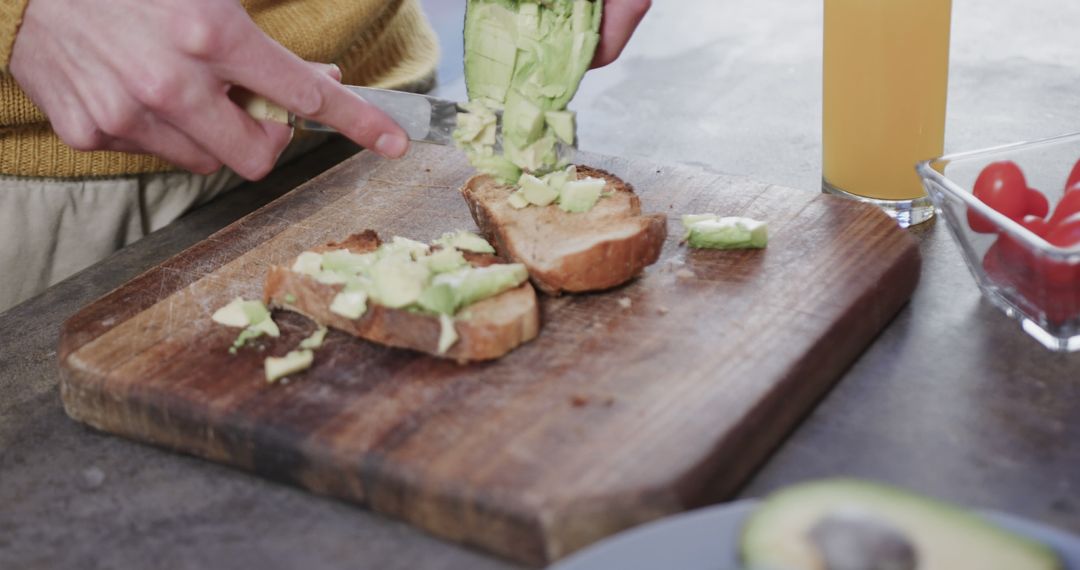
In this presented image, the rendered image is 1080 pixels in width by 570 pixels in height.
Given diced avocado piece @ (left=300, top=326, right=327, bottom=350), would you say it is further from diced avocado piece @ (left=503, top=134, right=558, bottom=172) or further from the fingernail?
diced avocado piece @ (left=503, top=134, right=558, bottom=172)

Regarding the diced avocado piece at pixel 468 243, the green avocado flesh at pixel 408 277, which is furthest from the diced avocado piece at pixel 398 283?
the diced avocado piece at pixel 468 243

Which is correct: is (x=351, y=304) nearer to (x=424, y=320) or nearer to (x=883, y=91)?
(x=424, y=320)

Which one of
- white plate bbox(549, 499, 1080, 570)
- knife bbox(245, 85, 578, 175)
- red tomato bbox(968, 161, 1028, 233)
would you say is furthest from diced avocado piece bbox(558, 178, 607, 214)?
white plate bbox(549, 499, 1080, 570)

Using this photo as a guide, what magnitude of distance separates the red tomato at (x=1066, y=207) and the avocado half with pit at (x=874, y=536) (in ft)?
2.51

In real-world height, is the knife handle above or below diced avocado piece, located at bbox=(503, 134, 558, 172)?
above

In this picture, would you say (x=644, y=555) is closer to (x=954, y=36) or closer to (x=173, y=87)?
(x=173, y=87)

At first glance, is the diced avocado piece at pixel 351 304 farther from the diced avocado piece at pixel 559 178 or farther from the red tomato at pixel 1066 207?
the red tomato at pixel 1066 207

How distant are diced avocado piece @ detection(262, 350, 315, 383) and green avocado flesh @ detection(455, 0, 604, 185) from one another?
55cm

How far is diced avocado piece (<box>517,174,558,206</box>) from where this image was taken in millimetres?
1978

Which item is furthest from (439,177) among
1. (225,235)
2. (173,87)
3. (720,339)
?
(720,339)

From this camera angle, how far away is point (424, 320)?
164 cm

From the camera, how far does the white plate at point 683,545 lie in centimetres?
115

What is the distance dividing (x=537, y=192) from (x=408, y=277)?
0.39 m

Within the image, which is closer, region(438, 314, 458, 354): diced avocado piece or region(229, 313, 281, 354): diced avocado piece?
region(438, 314, 458, 354): diced avocado piece
